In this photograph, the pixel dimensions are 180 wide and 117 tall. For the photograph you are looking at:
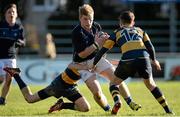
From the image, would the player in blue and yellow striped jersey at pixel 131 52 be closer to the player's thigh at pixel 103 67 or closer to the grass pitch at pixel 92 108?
the player's thigh at pixel 103 67

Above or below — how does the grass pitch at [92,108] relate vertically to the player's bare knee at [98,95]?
below

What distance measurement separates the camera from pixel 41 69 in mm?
28328

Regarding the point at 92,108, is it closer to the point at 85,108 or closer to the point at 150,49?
the point at 85,108

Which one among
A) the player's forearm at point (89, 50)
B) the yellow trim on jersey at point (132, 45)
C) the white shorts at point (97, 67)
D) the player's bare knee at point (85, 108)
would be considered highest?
the yellow trim on jersey at point (132, 45)

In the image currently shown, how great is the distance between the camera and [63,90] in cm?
1479

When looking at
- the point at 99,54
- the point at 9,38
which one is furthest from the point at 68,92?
the point at 9,38

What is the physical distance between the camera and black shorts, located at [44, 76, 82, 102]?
14.8 m

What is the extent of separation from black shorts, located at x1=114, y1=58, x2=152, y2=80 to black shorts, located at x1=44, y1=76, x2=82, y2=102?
3.35 ft

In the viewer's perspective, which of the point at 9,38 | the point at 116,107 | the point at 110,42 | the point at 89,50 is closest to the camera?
the point at 116,107

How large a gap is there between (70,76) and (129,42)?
135cm

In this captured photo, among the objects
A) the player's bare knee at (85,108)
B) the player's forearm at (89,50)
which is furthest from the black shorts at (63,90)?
the player's forearm at (89,50)

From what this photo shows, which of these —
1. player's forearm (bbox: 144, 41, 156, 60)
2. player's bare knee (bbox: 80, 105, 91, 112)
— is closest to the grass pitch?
player's bare knee (bbox: 80, 105, 91, 112)

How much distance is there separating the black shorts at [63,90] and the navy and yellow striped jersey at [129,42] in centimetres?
121

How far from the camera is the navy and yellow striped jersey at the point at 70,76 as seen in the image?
14633 millimetres
